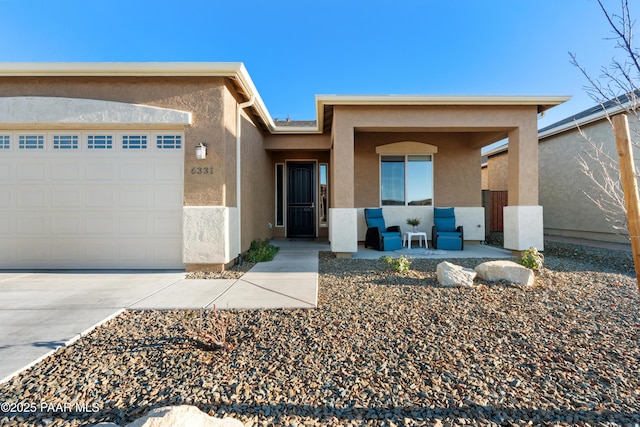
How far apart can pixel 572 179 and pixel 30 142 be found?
47.8 ft

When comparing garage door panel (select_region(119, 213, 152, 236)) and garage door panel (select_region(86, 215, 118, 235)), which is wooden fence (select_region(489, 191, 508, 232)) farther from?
garage door panel (select_region(86, 215, 118, 235))

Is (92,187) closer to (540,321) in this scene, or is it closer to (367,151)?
(367,151)

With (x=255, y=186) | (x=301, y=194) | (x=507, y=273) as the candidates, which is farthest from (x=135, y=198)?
(x=507, y=273)

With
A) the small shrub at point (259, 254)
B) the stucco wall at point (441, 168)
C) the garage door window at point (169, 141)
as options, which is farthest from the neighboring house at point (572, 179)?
the garage door window at point (169, 141)

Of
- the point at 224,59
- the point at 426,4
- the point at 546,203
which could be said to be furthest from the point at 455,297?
the point at 546,203

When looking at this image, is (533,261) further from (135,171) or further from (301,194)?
(135,171)

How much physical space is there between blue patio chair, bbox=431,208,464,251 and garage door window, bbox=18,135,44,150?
9.06 meters

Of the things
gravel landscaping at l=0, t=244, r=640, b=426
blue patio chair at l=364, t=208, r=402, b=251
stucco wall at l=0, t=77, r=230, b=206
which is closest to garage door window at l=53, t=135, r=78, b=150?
stucco wall at l=0, t=77, r=230, b=206

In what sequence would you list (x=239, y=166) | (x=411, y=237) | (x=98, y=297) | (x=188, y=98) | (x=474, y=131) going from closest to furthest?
(x=98, y=297) < (x=188, y=98) < (x=239, y=166) < (x=474, y=131) < (x=411, y=237)

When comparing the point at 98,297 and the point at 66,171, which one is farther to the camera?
the point at 66,171

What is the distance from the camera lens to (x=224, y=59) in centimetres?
534

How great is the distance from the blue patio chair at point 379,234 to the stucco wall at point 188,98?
4120 millimetres

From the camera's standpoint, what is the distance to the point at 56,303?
3672 mm

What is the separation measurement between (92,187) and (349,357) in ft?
19.2
